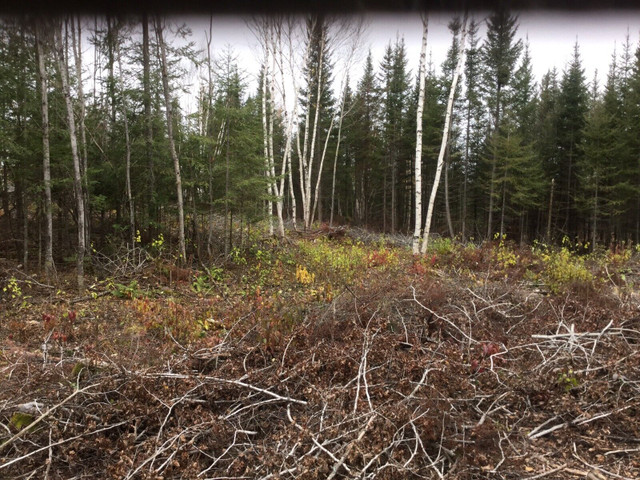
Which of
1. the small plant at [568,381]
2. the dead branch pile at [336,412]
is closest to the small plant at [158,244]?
the dead branch pile at [336,412]

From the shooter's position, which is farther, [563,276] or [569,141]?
[569,141]

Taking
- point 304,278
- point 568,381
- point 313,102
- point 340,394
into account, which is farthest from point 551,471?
point 313,102

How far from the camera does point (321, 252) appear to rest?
39.0ft

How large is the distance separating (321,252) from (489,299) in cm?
712

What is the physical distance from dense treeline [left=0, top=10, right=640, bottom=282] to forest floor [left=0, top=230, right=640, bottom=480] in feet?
7.36

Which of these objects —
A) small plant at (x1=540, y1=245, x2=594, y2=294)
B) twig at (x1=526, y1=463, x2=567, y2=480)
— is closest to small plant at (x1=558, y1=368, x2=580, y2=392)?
twig at (x1=526, y1=463, x2=567, y2=480)

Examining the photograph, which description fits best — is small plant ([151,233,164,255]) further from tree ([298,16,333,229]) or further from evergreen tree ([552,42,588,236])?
evergreen tree ([552,42,588,236])

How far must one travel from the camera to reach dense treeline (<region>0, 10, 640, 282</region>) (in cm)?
542

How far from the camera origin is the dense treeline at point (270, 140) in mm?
5422

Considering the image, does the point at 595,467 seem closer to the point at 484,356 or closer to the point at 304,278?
the point at 484,356

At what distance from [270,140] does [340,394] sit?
42.7 feet

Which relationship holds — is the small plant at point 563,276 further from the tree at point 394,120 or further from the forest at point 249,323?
the tree at point 394,120

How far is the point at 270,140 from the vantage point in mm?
14383

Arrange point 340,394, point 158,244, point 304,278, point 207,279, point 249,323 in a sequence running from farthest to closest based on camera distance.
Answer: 1. point 158,244
2. point 207,279
3. point 304,278
4. point 249,323
5. point 340,394
